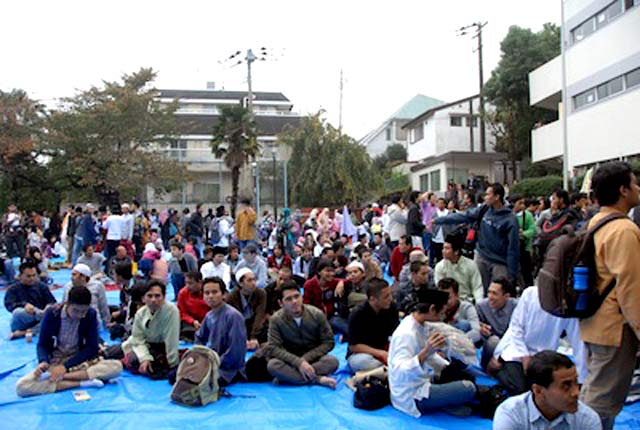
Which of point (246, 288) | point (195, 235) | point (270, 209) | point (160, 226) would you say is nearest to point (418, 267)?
point (246, 288)

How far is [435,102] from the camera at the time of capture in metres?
52.0

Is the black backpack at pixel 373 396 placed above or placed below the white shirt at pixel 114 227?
below

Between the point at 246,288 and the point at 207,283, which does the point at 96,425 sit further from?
the point at 246,288

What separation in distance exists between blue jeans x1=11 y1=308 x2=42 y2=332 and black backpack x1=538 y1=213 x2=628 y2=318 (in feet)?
23.5

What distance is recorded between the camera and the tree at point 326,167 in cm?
3069

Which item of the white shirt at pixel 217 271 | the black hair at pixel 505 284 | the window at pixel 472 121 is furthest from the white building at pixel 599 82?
the white shirt at pixel 217 271

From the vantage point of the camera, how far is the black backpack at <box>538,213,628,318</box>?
2.93 m

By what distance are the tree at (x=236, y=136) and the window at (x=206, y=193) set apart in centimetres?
193

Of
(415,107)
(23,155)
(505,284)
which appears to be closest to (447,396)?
(505,284)

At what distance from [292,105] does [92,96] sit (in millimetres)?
28527

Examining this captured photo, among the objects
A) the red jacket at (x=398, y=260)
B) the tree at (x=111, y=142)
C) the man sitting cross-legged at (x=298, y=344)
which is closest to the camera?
the man sitting cross-legged at (x=298, y=344)

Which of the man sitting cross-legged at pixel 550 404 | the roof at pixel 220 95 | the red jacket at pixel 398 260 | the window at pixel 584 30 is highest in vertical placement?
the roof at pixel 220 95

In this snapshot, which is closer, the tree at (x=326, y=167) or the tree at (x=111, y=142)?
the tree at (x=111, y=142)

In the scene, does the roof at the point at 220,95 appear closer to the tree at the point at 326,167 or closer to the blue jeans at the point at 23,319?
the tree at the point at 326,167
